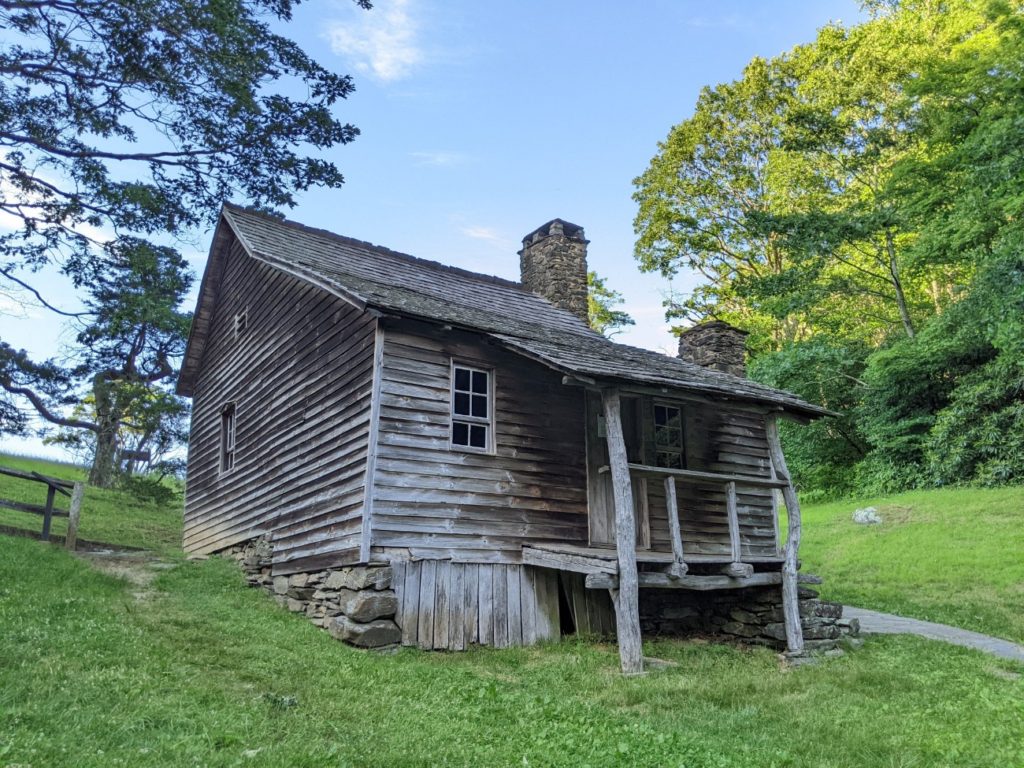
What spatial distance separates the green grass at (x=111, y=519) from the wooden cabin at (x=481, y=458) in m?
5.33

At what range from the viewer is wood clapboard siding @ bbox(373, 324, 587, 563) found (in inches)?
420

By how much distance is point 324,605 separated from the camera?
10953 millimetres

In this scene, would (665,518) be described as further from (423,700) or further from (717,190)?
(717,190)

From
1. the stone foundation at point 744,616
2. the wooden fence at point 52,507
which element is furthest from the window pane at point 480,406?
the wooden fence at point 52,507

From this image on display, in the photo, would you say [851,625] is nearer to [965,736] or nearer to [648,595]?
[648,595]

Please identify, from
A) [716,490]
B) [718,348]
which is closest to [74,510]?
[716,490]

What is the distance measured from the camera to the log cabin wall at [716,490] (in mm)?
13133

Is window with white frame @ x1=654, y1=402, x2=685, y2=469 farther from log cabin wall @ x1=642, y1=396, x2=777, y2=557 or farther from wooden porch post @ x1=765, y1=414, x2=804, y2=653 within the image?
wooden porch post @ x1=765, y1=414, x2=804, y2=653

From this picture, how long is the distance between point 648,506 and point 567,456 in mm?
1723

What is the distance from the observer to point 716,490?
13.9m

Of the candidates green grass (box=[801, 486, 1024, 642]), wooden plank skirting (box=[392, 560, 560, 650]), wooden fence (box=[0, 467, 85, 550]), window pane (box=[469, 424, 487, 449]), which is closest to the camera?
wooden plank skirting (box=[392, 560, 560, 650])

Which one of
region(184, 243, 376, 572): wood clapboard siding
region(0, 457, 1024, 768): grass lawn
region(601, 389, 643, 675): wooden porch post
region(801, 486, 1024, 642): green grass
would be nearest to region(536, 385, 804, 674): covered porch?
region(601, 389, 643, 675): wooden porch post

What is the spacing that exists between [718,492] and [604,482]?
8.73 ft

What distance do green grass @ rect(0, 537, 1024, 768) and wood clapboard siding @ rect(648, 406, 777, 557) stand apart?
2573 mm
